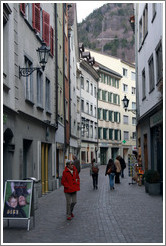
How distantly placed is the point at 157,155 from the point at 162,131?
7.15m

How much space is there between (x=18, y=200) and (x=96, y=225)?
199 centimetres

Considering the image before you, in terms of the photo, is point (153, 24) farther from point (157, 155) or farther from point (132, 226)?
point (132, 226)

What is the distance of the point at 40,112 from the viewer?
20.2 m

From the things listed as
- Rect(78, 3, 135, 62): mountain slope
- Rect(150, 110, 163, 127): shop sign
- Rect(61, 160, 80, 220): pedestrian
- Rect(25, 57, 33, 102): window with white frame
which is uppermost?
Rect(78, 3, 135, 62): mountain slope

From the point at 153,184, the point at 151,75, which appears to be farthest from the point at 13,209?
the point at 151,75

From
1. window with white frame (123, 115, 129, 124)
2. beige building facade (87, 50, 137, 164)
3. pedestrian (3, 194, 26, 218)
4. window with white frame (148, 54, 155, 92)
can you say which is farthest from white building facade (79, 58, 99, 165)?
pedestrian (3, 194, 26, 218)

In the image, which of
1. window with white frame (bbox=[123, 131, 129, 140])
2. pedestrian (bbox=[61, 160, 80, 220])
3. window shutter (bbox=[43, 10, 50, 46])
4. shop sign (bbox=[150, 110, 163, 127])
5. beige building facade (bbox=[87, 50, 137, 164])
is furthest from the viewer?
window with white frame (bbox=[123, 131, 129, 140])

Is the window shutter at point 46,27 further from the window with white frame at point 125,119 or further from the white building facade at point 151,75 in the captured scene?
the window with white frame at point 125,119

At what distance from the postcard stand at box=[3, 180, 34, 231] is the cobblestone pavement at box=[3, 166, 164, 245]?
13.5 inches

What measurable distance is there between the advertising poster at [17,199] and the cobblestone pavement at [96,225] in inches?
14.0

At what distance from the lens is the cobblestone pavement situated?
28.9 ft

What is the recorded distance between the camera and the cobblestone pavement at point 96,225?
28.9 feet

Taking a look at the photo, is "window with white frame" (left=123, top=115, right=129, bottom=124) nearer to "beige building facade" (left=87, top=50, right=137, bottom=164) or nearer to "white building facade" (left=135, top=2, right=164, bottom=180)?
"beige building facade" (left=87, top=50, right=137, bottom=164)

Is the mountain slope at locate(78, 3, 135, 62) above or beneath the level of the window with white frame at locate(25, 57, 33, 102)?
above
